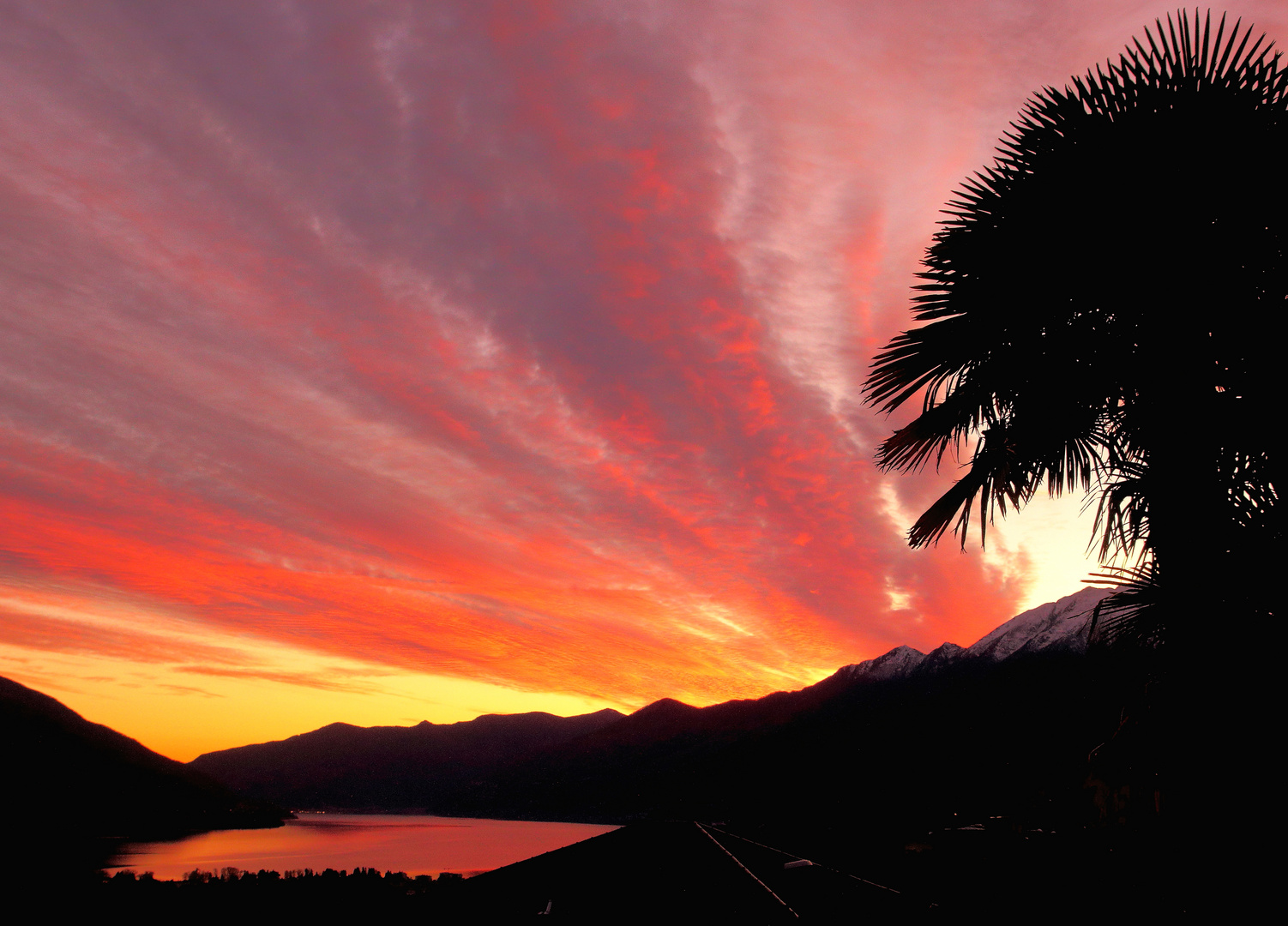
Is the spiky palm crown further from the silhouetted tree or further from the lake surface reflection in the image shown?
the lake surface reflection

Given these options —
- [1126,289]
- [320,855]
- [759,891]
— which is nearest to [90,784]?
[320,855]

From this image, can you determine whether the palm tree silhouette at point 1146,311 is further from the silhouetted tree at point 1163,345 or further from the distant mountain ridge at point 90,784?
the distant mountain ridge at point 90,784

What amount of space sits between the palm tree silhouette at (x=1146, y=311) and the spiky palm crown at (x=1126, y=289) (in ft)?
0.04

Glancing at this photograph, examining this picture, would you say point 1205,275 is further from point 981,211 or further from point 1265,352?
point 981,211

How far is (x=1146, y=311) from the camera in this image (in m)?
4.57

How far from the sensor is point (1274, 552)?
3881mm

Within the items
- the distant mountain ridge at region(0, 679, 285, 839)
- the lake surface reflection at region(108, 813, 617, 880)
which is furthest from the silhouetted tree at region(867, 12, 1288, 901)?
the distant mountain ridge at region(0, 679, 285, 839)

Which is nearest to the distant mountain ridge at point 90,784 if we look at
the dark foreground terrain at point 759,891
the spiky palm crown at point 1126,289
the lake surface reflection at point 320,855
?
the lake surface reflection at point 320,855

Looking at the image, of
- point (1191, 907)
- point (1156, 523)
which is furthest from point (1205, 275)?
point (1191, 907)

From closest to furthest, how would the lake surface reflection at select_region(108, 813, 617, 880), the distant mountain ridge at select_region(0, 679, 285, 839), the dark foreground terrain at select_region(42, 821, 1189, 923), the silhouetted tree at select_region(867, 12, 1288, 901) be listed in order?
the silhouetted tree at select_region(867, 12, 1288, 901), the dark foreground terrain at select_region(42, 821, 1189, 923), the lake surface reflection at select_region(108, 813, 617, 880), the distant mountain ridge at select_region(0, 679, 285, 839)

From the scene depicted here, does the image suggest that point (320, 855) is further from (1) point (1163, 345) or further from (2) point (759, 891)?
(1) point (1163, 345)

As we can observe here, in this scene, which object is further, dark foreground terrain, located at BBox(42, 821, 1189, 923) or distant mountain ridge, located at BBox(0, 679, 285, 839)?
distant mountain ridge, located at BBox(0, 679, 285, 839)

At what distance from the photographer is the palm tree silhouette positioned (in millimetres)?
4129

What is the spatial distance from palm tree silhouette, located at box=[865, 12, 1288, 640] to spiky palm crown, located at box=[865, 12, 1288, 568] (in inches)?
0.5
